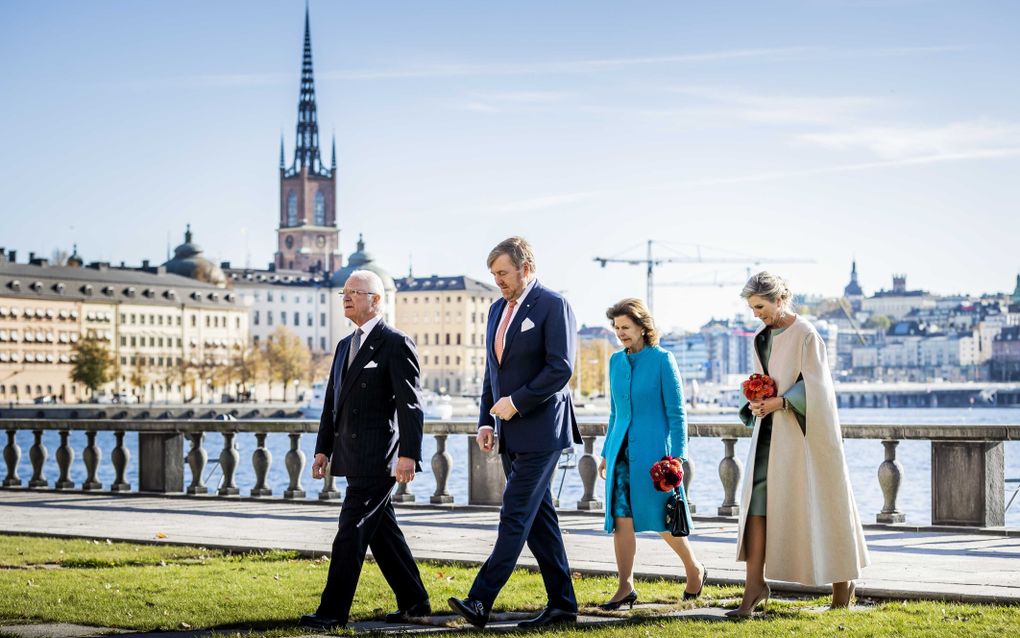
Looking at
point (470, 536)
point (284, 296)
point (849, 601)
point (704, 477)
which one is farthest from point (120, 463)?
point (284, 296)

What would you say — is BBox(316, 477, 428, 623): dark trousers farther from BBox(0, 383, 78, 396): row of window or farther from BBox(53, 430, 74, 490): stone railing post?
BBox(0, 383, 78, 396): row of window

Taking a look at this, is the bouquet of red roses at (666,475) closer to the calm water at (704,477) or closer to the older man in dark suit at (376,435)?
the older man in dark suit at (376,435)

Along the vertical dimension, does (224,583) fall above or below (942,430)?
below

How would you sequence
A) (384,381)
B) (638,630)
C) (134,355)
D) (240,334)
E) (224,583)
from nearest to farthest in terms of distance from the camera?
(638,630)
(384,381)
(224,583)
(134,355)
(240,334)

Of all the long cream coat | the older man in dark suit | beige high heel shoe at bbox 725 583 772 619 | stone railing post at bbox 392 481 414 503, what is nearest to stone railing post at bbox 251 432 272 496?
stone railing post at bbox 392 481 414 503

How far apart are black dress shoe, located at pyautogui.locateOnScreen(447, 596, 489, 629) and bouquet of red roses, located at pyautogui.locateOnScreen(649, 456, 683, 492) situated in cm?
144

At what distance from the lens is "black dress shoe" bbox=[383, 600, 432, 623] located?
8945 millimetres

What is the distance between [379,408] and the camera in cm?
905

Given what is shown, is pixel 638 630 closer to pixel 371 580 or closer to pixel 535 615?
pixel 535 615

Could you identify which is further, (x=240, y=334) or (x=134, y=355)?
(x=240, y=334)

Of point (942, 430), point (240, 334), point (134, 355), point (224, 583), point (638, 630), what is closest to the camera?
point (638, 630)

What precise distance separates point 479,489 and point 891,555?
5607mm

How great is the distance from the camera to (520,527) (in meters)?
8.66

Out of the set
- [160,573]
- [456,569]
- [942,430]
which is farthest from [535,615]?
[942,430]
